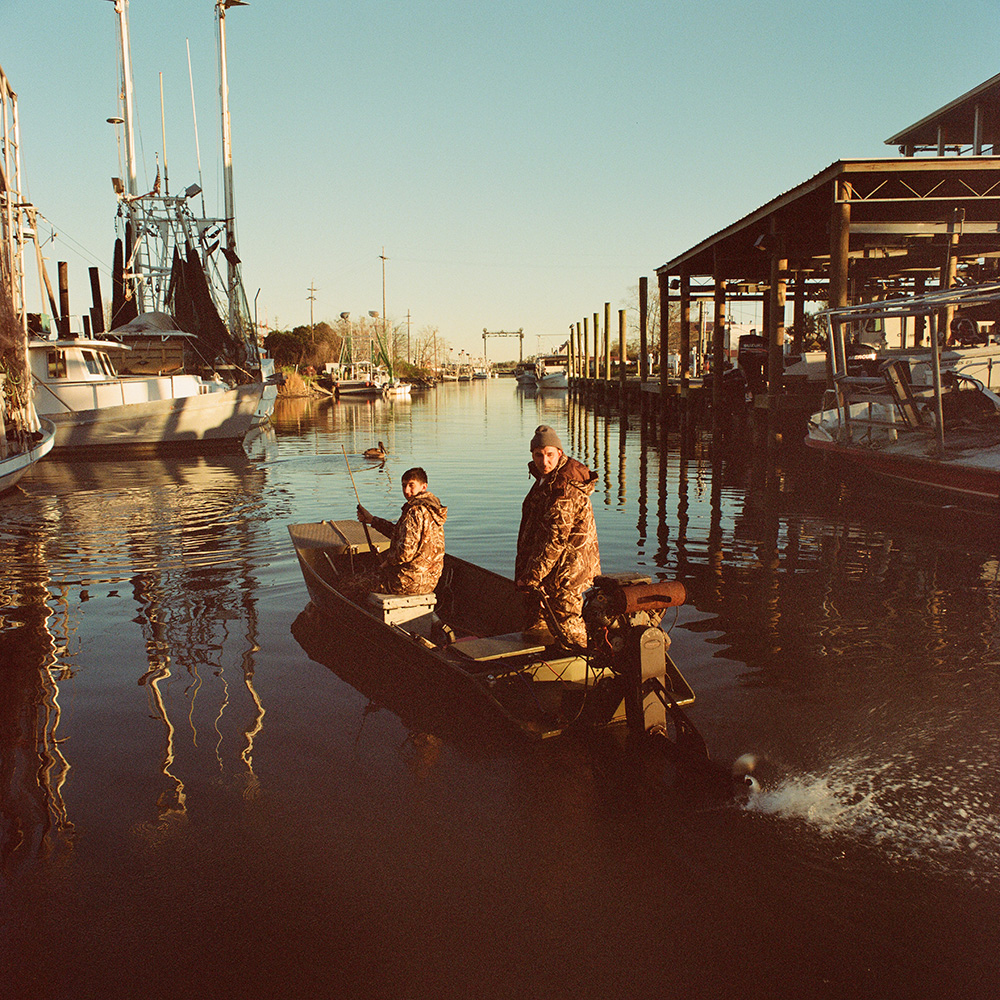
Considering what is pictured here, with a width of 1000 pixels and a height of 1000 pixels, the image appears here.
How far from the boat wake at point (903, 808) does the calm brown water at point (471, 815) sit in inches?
0.9

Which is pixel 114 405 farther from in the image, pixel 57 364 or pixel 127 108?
pixel 127 108

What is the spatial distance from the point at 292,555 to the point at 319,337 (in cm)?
8668

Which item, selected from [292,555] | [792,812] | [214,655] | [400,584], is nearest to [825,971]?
[792,812]

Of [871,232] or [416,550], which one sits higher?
[871,232]

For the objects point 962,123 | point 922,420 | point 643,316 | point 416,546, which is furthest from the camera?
point 643,316

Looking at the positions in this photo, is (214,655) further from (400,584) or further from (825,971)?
(825,971)

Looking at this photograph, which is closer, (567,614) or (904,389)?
(567,614)

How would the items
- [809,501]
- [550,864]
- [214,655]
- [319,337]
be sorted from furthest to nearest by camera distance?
[319,337] < [809,501] < [214,655] < [550,864]

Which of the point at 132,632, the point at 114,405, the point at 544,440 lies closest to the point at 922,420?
the point at 544,440

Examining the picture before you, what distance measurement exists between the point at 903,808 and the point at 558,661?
2.31m

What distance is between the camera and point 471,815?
208 inches

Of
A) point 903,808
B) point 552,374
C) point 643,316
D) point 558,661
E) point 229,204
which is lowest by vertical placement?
point 903,808

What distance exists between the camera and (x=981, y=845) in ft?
16.0

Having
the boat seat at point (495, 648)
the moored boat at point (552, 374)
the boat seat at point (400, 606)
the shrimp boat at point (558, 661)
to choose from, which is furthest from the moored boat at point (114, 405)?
the moored boat at point (552, 374)
